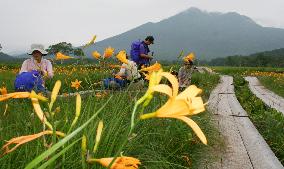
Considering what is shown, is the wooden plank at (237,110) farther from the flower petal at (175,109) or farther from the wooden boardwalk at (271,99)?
the flower petal at (175,109)

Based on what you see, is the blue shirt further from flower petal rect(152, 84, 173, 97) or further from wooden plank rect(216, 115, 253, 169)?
flower petal rect(152, 84, 173, 97)

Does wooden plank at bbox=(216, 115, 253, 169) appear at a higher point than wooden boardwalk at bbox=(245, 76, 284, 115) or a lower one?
higher

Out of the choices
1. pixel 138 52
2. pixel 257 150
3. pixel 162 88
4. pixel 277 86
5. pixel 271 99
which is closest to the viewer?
pixel 162 88

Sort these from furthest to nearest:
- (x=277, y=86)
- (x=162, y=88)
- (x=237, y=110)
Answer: (x=277, y=86), (x=237, y=110), (x=162, y=88)

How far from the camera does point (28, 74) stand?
6.21 metres

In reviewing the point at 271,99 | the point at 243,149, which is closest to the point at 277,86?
the point at 271,99

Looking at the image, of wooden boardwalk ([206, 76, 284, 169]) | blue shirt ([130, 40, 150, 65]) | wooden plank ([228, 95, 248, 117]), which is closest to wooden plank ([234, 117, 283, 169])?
wooden boardwalk ([206, 76, 284, 169])

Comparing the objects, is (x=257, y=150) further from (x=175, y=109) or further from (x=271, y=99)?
(x=271, y=99)

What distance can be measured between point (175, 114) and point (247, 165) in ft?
8.45

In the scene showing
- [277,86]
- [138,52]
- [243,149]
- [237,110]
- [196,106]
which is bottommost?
[277,86]

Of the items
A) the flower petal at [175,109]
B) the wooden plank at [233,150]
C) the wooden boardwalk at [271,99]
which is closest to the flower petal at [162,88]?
the flower petal at [175,109]

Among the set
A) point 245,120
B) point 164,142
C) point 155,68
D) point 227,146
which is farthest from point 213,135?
point 155,68

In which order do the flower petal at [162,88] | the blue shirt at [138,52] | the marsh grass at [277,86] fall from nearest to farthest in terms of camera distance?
the flower petal at [162,88] → the blue shirt at [138,52] → the marsh grass at [277,86]

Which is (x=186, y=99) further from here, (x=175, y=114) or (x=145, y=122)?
(x=145, y=122)
